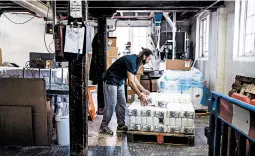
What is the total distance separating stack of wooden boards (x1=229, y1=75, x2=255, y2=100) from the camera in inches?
164

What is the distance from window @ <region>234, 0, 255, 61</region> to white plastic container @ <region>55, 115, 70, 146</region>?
3.22 metres

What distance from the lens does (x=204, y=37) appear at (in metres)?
7.49

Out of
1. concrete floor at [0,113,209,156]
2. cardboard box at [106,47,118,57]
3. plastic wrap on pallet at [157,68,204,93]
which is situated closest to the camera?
concrete floor at [0,113,209,156]

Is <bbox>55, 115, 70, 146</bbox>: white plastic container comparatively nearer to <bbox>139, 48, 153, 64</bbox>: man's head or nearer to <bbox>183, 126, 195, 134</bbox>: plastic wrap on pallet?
<bbox>139, 48, 153, 64</bbox>: man's head

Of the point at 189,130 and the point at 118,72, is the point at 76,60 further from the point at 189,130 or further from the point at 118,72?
the point at 189,130

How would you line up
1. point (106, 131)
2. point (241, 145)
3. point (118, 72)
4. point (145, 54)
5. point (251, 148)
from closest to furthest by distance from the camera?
point (251, 148) → point (241, 145) → point (145, 54) → point (118, 72) → point (106, 131)

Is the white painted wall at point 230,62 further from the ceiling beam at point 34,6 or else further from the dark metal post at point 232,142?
the ceiling beam at point 34,6

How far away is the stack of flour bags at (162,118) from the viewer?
396 cm

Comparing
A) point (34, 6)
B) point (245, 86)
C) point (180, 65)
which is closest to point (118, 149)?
point (245, 86)

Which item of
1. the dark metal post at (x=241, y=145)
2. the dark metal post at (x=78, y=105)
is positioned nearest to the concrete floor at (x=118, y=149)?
the dark metal post at (x=78, y=105)

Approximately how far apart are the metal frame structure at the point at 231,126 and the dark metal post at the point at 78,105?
1435 mm

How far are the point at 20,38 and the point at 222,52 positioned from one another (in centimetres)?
640

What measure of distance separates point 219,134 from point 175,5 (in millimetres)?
3840

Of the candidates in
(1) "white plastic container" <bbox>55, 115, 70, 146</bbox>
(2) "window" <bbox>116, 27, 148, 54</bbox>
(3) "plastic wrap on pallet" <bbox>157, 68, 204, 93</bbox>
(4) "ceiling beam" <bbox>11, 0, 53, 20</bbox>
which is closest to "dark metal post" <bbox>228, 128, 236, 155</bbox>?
(1) "white plastic container" <bbox>55, 115, 70, 146</bbox>
